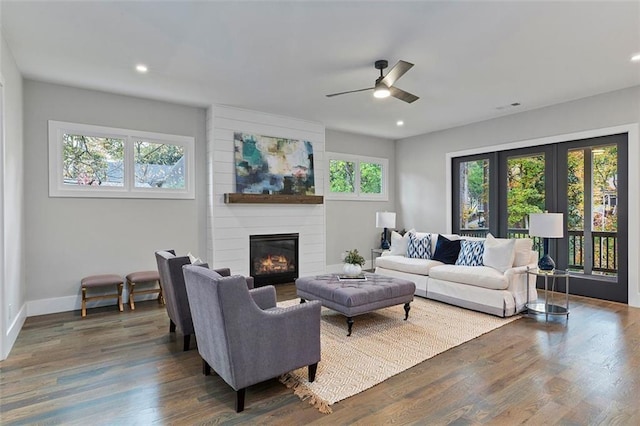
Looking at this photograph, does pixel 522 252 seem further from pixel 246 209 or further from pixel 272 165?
pixel 246 209

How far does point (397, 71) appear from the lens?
11.4 feet

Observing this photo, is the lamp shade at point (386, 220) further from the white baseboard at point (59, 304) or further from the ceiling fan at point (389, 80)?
the white baseboard at point (59, 304)

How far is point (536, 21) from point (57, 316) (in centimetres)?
602

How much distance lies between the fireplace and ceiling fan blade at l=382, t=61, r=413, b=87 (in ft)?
11.3

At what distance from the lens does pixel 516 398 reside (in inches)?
96.7

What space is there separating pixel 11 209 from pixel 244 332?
2.96 m

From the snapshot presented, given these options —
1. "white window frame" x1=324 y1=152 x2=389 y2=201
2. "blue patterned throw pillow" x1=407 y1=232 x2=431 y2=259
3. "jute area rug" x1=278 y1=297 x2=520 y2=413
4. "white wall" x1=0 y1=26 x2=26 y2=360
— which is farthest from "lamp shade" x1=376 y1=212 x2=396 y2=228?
"white wall" x1=0 y1=26 x2=26 y2=360

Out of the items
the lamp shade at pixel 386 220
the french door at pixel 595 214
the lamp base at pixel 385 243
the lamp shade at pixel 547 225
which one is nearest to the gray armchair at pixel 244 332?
the lamp shade at pixel 547 225

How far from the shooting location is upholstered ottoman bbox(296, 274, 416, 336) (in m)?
3.66

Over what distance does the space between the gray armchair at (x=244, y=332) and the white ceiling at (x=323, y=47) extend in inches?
85.9

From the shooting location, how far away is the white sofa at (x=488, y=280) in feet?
14.0

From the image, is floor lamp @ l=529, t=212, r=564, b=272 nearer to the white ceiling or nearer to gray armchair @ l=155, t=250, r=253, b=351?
the white ceiling

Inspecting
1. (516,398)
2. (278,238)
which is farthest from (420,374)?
(278,238)

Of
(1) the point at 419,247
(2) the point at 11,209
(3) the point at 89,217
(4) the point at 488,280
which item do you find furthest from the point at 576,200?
(2) the point at 11,209
